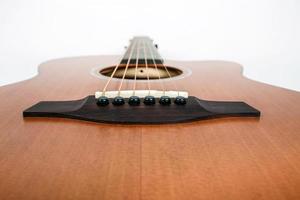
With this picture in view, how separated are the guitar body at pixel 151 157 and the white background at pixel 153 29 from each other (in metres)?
0.79

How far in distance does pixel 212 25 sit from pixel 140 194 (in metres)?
1.19

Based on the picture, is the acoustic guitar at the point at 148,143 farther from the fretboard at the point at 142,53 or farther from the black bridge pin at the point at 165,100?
the fretboard at the point at 142,53

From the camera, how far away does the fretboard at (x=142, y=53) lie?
95 cm

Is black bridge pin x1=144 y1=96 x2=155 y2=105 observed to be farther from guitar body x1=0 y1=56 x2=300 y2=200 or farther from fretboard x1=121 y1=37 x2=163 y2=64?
fretboard x1=121 y1=37 x2=163 y2=64

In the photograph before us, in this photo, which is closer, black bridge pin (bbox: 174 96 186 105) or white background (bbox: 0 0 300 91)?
black bridge pin (bbox: 174 96 186 105)

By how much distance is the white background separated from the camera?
1.29 metres

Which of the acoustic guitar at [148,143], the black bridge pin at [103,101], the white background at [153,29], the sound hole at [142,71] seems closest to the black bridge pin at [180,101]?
the acoustic guitar at [148,143]

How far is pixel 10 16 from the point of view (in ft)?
4.21

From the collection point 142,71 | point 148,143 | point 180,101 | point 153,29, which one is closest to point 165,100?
point 180,101

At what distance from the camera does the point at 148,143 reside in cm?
40

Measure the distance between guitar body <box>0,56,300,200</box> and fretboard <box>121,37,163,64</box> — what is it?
422 mm

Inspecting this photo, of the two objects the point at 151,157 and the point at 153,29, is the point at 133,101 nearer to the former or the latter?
the point at 151,157

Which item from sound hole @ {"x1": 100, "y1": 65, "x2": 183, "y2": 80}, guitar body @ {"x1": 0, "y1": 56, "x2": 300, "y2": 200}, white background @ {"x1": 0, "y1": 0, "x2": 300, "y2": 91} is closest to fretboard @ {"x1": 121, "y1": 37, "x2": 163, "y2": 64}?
sound hole @ {"x1": 100, "y1": 65, "x2": 183, "y2": 80}

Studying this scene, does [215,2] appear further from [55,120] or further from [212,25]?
[55,120]
